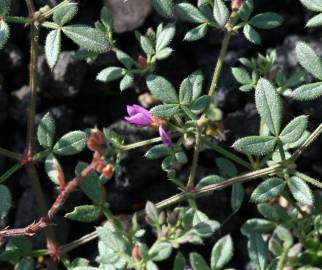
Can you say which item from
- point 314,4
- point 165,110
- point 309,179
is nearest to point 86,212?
point 165,110

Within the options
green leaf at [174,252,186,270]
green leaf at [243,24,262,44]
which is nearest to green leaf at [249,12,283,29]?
green leaf at [243,24,262,44]

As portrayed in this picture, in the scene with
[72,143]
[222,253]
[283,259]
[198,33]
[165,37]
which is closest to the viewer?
[283,259]

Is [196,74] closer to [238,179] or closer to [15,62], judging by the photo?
[238,179]

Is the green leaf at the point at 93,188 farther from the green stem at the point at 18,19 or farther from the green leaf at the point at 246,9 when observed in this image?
the green leaf at the point at 246,9

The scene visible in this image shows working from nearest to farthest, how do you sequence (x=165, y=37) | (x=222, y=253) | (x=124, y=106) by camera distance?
(x=222, y=253), (x=165, y=37), (x=124, y=106)

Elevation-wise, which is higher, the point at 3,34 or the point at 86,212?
the point at 3,34

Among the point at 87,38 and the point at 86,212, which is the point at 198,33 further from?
the point at 86,212

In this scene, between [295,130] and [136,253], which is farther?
[295,130]

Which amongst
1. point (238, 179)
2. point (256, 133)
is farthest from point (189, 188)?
point (256, 133)
